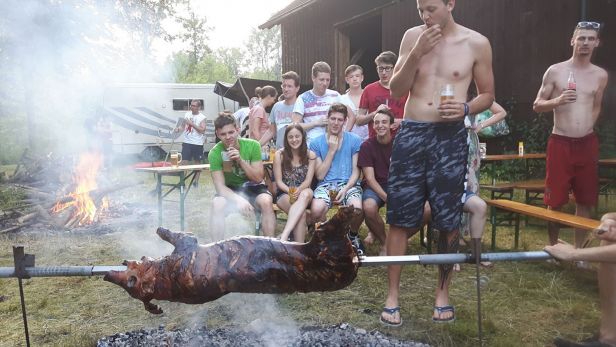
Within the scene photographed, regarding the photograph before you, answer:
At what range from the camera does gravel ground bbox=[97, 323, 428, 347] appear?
9.74 ft

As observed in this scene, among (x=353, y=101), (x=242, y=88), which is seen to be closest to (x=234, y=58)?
(x=242, y=88)

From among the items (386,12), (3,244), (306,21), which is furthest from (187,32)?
(3,244)

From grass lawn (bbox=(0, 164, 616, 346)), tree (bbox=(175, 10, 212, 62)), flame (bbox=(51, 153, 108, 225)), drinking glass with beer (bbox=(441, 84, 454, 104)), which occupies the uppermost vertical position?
tree (bbox=(175, 10, 212, 62))

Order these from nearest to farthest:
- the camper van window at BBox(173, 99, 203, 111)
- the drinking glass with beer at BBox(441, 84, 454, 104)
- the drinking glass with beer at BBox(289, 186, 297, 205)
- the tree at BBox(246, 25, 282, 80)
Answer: the drinking glass with beer at BBox(441, 84, 454, 104) < the drinking glass with beer at BBox(289, 186, 297, 205) < the camper van window at BBox(173, 99, 203, 111) < the tree at BBox(246, 25, 282, 80)

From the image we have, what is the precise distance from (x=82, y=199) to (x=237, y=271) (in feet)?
19.0

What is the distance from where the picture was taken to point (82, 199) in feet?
23.6

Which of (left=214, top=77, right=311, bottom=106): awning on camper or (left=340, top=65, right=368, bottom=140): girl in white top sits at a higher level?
(left=214, top=77, right=311, bottom=106): awning on camper

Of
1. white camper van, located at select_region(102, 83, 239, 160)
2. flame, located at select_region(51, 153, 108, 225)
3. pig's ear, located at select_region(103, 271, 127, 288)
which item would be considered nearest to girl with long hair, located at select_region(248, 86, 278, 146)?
flame, located at select_region(51, 153, 108, 225)

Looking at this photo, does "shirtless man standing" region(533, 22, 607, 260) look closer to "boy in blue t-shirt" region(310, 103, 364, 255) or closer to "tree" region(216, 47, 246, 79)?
"boy in blue t-shirt" region(310, 103, 364, 255)

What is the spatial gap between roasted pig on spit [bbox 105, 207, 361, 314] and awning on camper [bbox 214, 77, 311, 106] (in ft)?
42.1

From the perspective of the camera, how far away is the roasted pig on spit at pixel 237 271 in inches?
89.5

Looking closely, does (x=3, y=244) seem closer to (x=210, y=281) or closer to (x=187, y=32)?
(x=210, y=281)

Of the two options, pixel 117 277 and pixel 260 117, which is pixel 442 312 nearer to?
pixel 117 277

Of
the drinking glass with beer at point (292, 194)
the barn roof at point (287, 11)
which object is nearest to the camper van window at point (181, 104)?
the barn roof at point (287, 11)
